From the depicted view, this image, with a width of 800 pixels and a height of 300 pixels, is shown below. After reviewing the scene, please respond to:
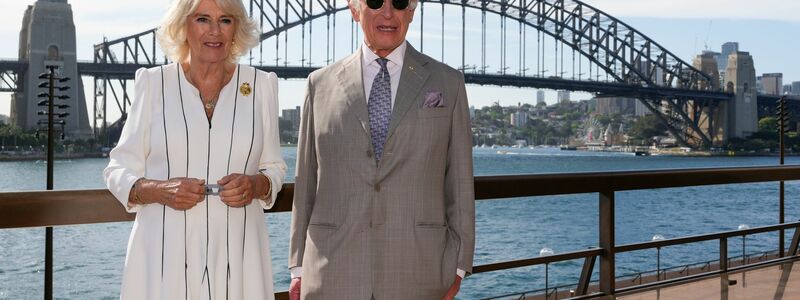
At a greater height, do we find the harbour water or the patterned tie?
the patterned tie

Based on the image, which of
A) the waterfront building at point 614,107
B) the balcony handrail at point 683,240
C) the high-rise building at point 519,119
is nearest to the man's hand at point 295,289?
the balcony handrail at point 683,240

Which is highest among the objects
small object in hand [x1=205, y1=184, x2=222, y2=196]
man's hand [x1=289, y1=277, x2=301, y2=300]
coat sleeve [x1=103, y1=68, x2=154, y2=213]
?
coat sleeve [x1=103, y1=68, x2=154, y2=213]

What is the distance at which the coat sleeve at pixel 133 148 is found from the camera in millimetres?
1443

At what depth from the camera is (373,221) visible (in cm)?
147

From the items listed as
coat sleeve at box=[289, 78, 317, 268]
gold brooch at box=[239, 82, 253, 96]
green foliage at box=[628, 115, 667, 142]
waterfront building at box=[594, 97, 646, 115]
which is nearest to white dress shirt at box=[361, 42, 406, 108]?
coat sleeve at box=[289, 78, 317, 268]

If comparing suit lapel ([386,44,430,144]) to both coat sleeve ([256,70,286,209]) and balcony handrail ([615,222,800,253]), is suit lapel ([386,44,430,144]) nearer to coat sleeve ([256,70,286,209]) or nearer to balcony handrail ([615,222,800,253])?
coat sleeve ([256,70,286,209])

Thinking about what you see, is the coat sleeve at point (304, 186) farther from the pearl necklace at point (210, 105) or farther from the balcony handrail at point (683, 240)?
the balcony handrail at point (683, 240)

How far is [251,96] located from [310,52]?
129 ft

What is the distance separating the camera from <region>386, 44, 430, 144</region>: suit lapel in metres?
1.47

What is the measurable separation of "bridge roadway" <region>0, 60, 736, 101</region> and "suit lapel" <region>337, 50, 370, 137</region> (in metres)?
33.2

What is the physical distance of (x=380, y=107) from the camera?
151 centimetres

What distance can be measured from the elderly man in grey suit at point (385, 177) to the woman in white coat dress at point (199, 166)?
82 millimetres

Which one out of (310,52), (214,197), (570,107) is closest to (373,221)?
(214,197)

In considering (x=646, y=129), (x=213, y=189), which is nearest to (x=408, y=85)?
(x=213, y=189)
